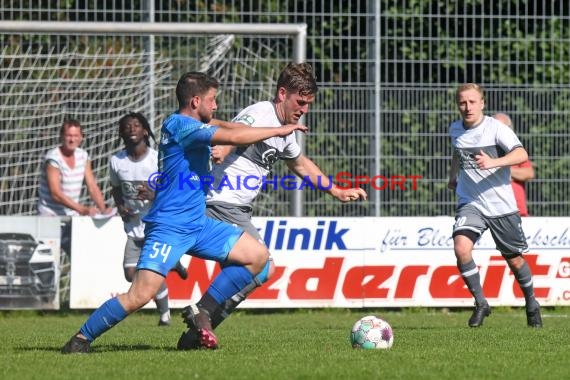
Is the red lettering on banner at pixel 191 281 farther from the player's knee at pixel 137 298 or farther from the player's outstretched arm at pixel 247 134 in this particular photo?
the player's outstretched arm at pixel 247 134

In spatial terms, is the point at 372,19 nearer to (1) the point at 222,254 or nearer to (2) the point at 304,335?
(2) the point at 304,335

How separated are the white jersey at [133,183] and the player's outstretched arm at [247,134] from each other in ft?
15.5

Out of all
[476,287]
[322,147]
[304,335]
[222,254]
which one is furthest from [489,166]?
[322,147]

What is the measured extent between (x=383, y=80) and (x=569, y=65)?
8.00ft

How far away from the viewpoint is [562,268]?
569 inches

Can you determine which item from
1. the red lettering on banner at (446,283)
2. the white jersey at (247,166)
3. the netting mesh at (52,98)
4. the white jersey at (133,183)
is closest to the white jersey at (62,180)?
the netting mesh at (52,98)

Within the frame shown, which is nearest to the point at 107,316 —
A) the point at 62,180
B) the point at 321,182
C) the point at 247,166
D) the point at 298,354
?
the point at 298,354

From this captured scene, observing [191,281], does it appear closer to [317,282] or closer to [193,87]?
[317,282]

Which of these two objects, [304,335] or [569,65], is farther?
[569,65]

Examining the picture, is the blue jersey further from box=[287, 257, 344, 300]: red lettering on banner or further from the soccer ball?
box=[287, 257, 344, 300]: red lettering on banner

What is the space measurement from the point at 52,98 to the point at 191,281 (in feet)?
9.26

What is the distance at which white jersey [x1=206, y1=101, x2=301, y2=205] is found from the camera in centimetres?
924

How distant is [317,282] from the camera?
1425 centimetres

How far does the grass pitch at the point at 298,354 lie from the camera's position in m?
7.16
